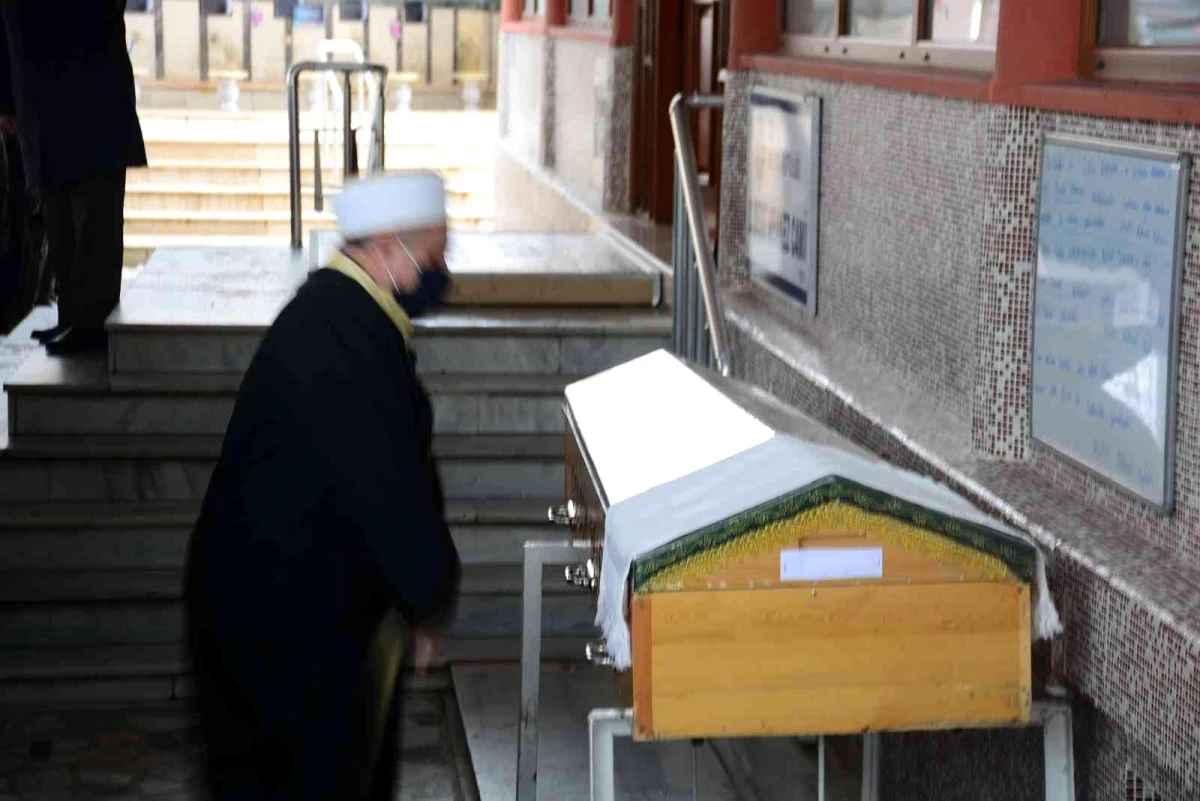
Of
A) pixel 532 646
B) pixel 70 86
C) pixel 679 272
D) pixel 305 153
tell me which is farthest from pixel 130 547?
pixel 305 153

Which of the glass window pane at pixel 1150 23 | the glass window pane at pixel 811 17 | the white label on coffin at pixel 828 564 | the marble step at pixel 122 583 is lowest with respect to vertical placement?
the marble step at pixel 122 583

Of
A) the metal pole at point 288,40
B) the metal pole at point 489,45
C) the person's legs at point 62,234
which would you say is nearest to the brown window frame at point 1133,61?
the person's legs at point 62,234

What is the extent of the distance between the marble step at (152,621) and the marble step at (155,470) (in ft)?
1.50

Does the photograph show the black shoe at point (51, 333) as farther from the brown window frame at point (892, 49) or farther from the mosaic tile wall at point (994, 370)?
the brown window frame at point (892, 49)

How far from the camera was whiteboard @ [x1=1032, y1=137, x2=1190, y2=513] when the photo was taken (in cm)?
310

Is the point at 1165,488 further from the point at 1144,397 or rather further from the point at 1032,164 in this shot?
the point at 1032,164

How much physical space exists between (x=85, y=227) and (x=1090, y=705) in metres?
4.80

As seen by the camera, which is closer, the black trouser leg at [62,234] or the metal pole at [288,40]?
the black trouser leg at [62,234]

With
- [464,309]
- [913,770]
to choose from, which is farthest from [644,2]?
[913,770]

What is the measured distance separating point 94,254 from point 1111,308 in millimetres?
4594

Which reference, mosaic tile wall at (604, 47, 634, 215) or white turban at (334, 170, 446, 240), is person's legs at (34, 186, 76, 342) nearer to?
mosaic tile wall at (604, 47, 634, 215)

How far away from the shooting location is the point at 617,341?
6828mm

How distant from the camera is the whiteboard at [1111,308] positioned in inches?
122

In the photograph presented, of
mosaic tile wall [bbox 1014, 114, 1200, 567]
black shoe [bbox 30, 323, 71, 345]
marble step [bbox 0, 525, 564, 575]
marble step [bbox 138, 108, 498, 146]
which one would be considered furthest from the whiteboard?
marble step [bbox 138, 108, 498, 146]
